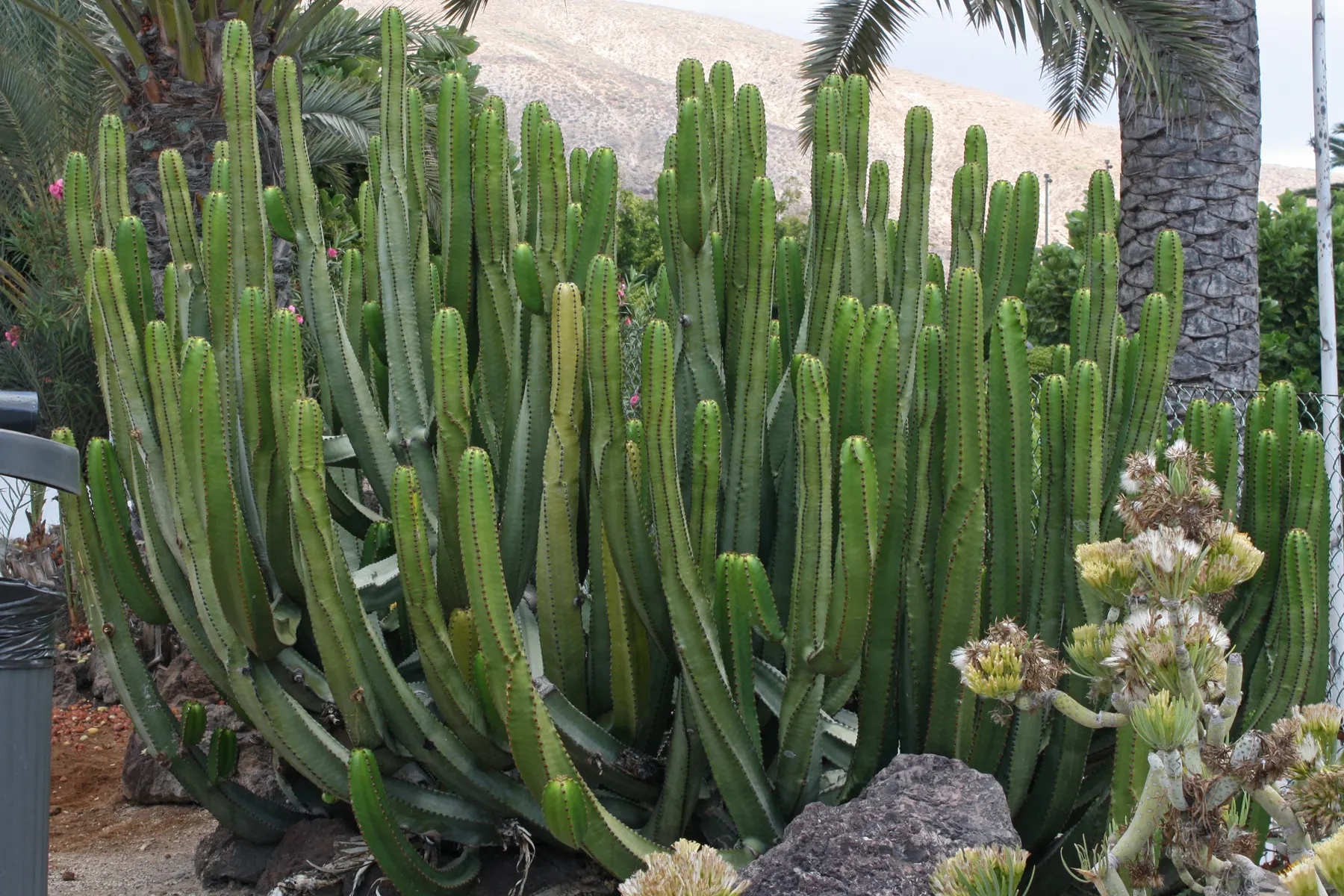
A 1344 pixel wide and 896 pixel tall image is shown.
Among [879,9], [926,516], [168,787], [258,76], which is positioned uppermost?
[879,9]

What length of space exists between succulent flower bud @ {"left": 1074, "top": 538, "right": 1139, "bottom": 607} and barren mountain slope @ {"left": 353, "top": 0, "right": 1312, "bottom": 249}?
119 ft

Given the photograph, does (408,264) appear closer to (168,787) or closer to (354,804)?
(354,804)

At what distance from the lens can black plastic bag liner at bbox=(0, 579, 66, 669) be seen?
2.15 m

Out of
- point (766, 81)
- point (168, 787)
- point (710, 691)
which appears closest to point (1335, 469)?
point (710, 691)

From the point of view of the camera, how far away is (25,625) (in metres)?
2.17

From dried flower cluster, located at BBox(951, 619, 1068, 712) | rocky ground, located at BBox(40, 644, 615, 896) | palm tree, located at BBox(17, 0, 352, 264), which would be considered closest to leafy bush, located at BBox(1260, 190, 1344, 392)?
palm tree, located at BBox(17, 0, 352, 264)

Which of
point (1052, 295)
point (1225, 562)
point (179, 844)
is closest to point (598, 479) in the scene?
point (1225, 562)

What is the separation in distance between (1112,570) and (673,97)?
6542cm

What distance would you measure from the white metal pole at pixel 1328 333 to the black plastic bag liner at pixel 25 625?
424 centimetres

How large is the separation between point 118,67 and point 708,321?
3616mm

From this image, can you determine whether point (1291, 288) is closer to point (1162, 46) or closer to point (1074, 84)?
point (1074, 84)

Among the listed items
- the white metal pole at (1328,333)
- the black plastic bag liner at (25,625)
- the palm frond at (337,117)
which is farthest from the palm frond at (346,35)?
the black plastic bag liner at (25,625)

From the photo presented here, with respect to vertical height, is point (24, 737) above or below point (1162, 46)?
below

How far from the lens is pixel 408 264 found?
3400mm
